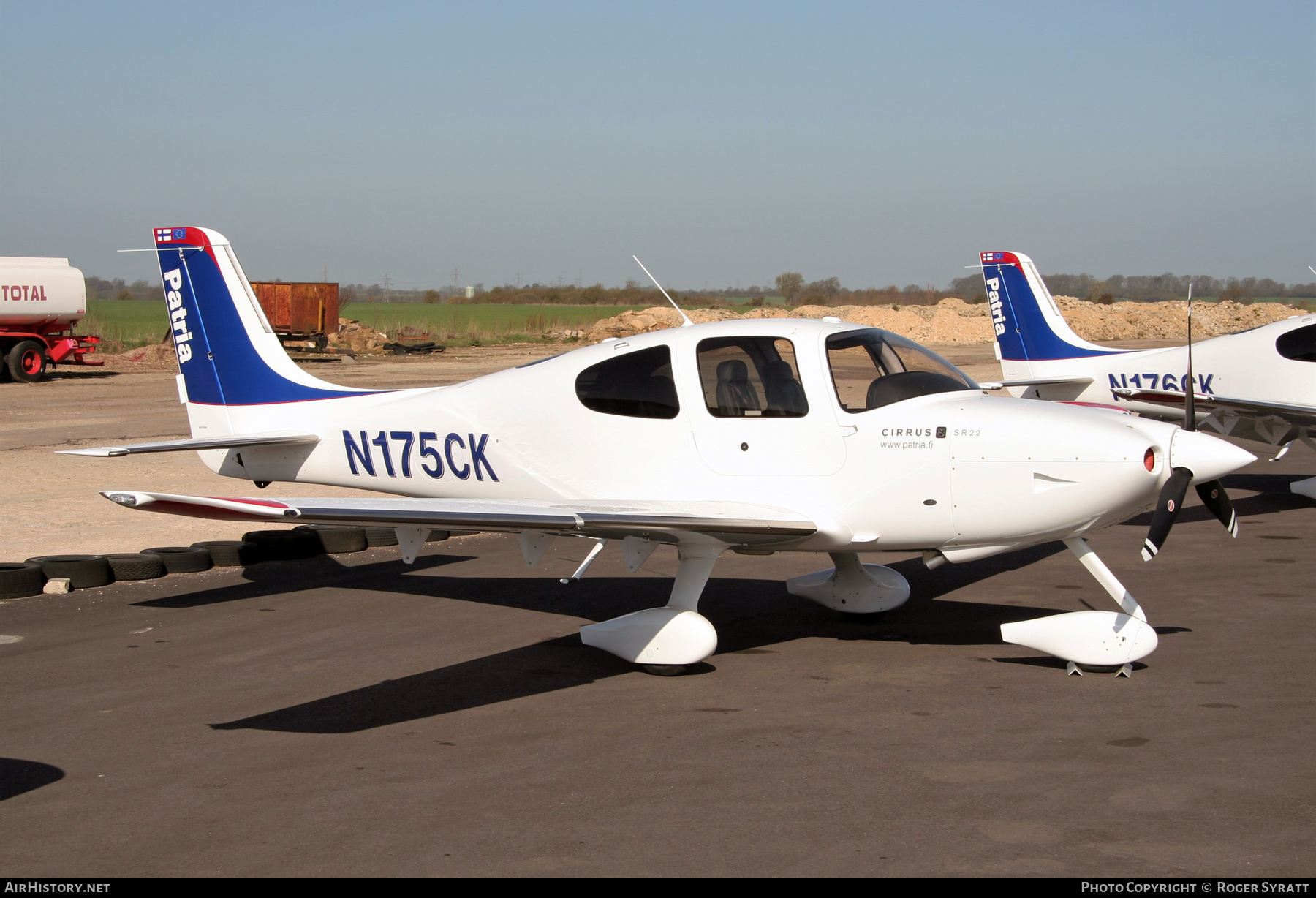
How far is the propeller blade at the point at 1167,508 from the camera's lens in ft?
20.7

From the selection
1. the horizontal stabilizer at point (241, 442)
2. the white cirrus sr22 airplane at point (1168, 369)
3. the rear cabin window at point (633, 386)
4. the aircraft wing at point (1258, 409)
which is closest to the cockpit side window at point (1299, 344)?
the white cirrus sr22 airplane at point (1168, 369)

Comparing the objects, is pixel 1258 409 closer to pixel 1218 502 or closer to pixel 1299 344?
pixel 1299 344

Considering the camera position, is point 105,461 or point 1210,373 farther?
point 105,461

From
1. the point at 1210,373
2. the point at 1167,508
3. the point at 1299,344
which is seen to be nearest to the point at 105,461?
the point at 1167,508

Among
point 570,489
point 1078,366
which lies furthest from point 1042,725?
point 1078,366

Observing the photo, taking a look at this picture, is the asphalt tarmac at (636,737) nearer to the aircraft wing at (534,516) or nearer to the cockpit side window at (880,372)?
the aircraft wing at (534,516)

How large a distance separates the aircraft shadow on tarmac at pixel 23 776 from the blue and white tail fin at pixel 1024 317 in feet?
48.6

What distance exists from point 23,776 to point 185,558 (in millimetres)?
4983

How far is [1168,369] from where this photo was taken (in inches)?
612

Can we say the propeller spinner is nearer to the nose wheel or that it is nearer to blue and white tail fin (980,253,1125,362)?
the nose wheel

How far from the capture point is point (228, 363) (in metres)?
9.89

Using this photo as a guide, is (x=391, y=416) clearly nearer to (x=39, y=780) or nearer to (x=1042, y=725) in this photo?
(x=39, y=780)

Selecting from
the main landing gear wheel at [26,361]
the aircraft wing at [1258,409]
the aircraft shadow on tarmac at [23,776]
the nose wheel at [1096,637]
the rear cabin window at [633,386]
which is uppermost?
the rear cabin window at [633,386]

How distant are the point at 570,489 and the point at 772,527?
6.12ft
